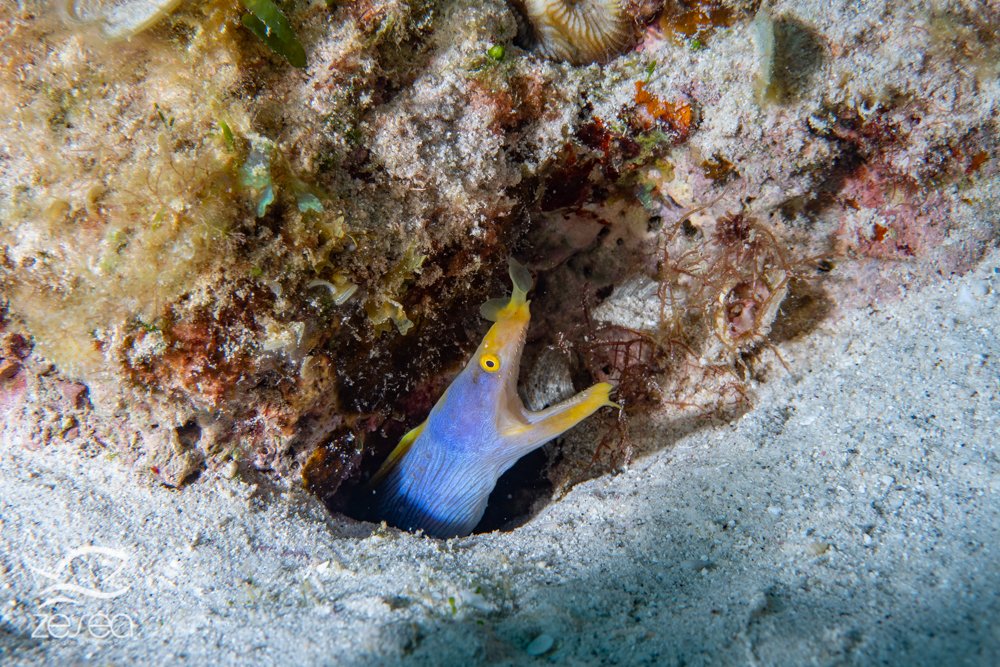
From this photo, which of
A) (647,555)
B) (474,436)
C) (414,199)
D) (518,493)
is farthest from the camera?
(518,493)

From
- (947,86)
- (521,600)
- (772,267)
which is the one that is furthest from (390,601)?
(947,86)

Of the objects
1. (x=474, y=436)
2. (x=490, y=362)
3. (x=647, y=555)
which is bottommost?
(x=647, y=555)

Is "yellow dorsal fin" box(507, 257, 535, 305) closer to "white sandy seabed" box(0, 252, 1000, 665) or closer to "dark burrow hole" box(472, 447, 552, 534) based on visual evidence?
"white sandy seabed" box(0, 252, 1000, 665)

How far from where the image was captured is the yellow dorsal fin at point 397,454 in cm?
273

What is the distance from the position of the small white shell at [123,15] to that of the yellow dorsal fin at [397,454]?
1.95 m

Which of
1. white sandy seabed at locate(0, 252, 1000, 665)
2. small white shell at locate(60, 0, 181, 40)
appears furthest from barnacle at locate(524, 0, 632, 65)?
white sandy seabed at locate(0, 252, 1000, 665)

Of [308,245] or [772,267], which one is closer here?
[308,245]

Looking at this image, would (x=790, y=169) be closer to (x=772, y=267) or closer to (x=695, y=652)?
(x=772, y=267)

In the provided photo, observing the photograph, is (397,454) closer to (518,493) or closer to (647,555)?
(518,493)

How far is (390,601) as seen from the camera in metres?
1.61

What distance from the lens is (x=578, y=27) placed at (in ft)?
7.06

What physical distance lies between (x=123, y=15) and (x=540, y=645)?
2.25 metres

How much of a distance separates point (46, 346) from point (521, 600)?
6.28 ft

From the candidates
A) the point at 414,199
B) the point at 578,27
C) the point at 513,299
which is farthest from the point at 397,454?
the point at 578,27
